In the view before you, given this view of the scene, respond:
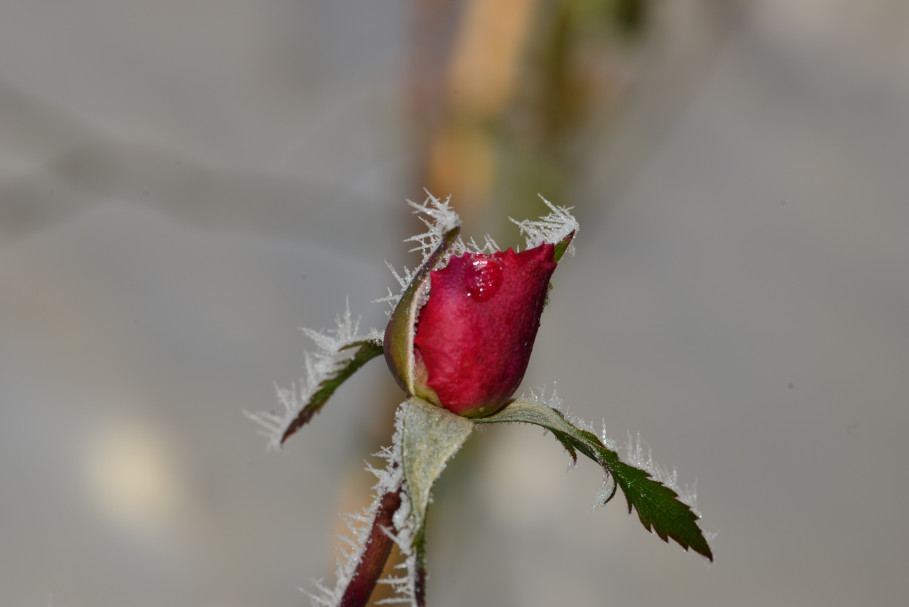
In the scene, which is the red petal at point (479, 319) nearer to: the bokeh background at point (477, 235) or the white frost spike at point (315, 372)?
the white frost spike at point (315, 372)

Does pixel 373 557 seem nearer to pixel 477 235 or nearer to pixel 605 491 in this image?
pixel 605 491

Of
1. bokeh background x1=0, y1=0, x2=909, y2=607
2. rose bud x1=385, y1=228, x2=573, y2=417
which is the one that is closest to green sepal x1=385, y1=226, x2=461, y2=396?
rose bud x1=385, y1=228, x2=573, y2=417

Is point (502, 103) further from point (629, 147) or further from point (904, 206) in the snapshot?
point (904, 206)

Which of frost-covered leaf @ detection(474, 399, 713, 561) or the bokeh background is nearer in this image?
frost-covered leaf @ detection(474, 399, 713, 561)

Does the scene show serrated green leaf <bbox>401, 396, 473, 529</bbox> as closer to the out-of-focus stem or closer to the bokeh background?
the out-of-focus stem

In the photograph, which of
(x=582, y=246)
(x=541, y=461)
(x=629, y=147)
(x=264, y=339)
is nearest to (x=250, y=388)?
(x=264, y=339)

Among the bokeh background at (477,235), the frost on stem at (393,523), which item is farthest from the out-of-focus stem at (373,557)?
the bokeh background at (477,235)
